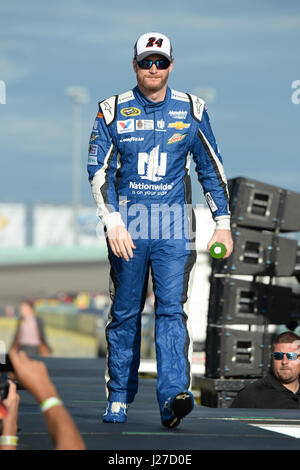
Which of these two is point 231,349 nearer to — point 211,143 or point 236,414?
point 236,414

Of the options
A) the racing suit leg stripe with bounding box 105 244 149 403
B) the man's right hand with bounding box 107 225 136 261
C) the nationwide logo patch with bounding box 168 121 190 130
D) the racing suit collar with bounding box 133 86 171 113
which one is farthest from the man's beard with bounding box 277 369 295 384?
the racing suit collar with bounding box 133 86 171 113

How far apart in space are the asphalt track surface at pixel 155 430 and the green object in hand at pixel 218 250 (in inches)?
Answer: 34.7

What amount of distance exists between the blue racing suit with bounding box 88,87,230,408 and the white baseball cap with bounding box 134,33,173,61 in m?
0.22

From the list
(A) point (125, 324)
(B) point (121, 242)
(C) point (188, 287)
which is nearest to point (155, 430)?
(A) point (125, 324)

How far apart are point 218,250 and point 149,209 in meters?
0.44

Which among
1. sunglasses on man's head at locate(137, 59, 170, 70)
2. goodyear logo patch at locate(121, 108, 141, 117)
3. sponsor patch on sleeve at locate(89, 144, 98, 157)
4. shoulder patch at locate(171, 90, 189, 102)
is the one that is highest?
sunglasses on man's head at locate(137, 59, 170, 70)

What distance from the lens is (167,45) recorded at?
4.86 metres

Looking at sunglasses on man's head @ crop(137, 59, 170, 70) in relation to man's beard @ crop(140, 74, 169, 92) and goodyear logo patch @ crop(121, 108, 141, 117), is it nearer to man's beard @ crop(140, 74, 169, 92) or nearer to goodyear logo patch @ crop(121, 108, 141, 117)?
man's beard @ crop(140, 74, 169, 92)

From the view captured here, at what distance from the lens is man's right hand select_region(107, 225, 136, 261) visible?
4.79 meters

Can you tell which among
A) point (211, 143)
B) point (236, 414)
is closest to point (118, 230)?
point (211, 143)

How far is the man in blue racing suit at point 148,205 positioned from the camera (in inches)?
191

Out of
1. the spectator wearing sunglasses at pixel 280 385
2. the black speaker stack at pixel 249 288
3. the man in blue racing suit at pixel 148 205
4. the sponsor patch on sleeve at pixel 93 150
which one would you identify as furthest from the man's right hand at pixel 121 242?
the black speaker stack at pixel 249 288

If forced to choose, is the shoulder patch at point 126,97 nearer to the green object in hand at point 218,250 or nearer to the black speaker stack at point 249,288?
the green object in hand at point 218,250

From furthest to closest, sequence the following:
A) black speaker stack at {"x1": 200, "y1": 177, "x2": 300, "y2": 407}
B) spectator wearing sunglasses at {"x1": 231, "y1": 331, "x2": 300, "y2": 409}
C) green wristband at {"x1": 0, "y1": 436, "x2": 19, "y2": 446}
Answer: black speaker stack at {"x1": 200, "y1": 177, "x2": 300, "y2": 407} < spectator wearing sunglasses at {"x1": 231, "y1": 331, "x2": 300, "y2": 409} < green wristband at {"x1": 0, "y1": 436, "x2": 19, "y2": 446}
